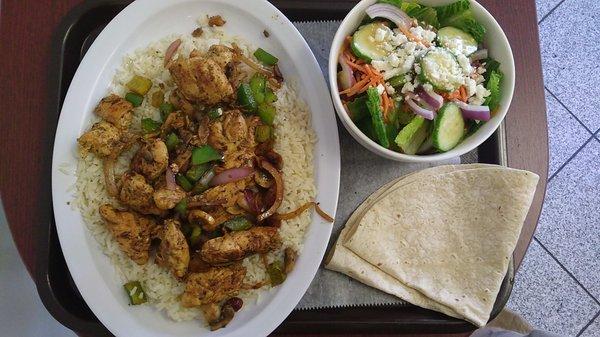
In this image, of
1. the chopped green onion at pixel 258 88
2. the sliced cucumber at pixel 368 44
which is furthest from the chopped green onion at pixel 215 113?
the sliced cucumber at pixel 368 44

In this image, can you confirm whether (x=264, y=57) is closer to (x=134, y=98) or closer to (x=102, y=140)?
(x=134, y=98)

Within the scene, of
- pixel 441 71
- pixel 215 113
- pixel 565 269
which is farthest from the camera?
pixel 565 269

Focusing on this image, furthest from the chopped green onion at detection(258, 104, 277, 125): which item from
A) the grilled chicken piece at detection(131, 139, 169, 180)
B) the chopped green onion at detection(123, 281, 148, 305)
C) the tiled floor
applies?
the tiled floor

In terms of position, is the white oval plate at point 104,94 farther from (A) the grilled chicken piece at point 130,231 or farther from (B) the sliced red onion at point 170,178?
(B) the sliced red onion at point 170,178

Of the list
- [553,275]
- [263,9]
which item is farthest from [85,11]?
[553,275]

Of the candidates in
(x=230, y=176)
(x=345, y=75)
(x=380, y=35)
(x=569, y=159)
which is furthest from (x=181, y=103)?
Result: (x=569, y=159)

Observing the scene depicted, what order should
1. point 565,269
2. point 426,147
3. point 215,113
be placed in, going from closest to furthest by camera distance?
point 426,147, point 215,113, point 565,269

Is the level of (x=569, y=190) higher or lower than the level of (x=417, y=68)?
lower
